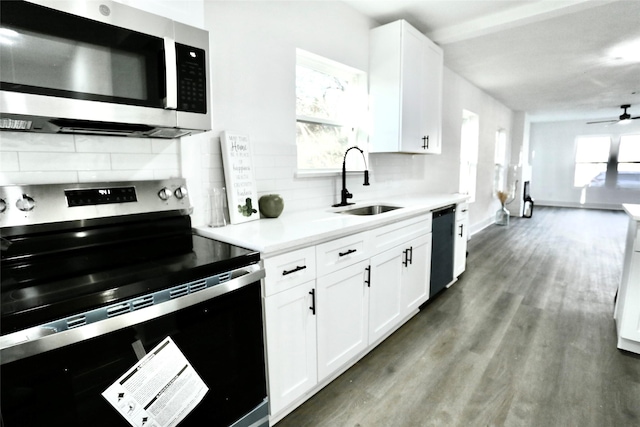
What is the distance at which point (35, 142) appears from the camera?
1.17m

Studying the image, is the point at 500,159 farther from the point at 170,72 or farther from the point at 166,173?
the point at 170,72

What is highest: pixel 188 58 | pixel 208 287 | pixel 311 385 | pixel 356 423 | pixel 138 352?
pixel 188 58

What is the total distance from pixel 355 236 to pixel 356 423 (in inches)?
36.5

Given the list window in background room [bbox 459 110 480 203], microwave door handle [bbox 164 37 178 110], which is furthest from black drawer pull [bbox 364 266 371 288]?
window in background room [bbox 459 110 480 203]

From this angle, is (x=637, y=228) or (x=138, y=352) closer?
(x=138, y=352)

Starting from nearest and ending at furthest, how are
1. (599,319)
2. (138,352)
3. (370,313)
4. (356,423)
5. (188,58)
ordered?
(138,352)
(188,58)
(356,423)
(370,313)
(599,319)

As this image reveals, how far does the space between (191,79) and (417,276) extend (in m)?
2.08

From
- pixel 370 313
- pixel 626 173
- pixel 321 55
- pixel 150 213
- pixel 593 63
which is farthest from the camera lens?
pixel 626 173

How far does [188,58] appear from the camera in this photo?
122 cm

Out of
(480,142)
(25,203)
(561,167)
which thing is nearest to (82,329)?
(25,203)

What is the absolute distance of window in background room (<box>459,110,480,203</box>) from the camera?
5.36m

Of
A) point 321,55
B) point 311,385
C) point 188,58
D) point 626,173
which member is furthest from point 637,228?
point 626,173

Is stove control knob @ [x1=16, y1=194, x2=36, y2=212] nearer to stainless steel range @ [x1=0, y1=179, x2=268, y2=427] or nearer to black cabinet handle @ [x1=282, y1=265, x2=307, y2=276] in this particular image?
stainless steel range @ [x1=0, y1=179, x2=268, y2=427]

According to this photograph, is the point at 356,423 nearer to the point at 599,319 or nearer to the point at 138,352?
the point at 138,352
